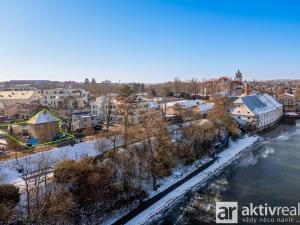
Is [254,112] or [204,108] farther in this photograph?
[204,108]

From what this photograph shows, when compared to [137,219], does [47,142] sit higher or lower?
higher

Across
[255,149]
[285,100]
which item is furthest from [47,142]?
[285,100]

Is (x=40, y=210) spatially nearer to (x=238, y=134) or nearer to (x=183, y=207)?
(x=183, y=207)

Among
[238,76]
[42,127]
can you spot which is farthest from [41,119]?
[238,76]

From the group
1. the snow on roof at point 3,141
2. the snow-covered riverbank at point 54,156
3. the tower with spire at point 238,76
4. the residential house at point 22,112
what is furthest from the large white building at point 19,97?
the tower with spire at point 238,76

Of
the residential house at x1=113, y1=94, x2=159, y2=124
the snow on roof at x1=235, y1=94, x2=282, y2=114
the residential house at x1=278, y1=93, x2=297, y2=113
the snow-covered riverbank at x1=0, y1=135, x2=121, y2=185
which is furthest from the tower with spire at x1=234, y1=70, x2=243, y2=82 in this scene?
the snow-covered riverbank at x1=0, y1=135, x2=121, y2=185

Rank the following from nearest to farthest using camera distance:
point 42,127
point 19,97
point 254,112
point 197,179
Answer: point 197,179, point 42,127, point 254,112, point 19,97

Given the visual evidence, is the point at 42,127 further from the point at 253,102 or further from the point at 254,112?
the point at 253,102
